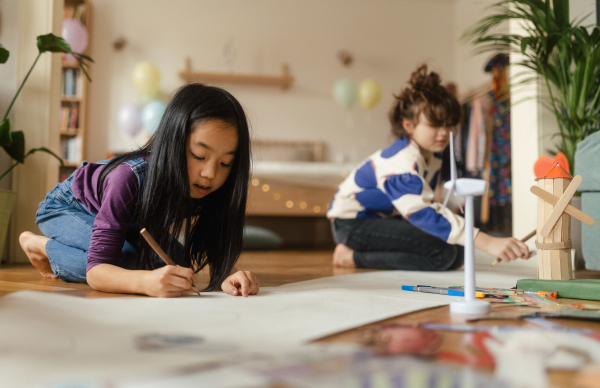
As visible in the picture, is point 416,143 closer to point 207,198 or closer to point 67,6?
point 207,198

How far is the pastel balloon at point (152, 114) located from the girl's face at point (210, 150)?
8.52 ft

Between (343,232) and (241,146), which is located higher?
(241,146)

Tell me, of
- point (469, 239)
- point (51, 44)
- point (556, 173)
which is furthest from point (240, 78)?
point (469, 239)

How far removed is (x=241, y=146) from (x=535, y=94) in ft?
5.31

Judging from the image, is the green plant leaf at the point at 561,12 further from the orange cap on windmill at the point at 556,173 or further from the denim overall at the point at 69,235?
the denim overall at the point at 69,235

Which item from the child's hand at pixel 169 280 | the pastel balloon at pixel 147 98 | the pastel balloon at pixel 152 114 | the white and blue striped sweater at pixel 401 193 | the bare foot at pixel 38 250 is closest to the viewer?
the child's hand at pixel 169 280

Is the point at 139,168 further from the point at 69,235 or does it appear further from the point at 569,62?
the point at 569,62

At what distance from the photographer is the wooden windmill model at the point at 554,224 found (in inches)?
39.9

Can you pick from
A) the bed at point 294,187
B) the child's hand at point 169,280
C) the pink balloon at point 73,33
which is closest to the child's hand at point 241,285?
the child's hand at point 169,280

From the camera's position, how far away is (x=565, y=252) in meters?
1.04

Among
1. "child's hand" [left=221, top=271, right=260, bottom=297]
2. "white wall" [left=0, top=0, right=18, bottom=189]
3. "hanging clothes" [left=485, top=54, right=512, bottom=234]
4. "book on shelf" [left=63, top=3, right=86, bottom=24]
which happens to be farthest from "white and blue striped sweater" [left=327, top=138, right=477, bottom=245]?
"book on shelf" [left=63, top=3, right=86, bottom=24]

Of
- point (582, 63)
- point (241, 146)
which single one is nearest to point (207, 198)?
point (241, 146)

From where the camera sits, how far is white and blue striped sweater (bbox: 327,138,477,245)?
139 centimetres

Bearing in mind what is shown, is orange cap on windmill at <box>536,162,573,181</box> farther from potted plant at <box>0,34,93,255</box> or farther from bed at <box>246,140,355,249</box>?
bed at <box>246,140,355,249</box>
